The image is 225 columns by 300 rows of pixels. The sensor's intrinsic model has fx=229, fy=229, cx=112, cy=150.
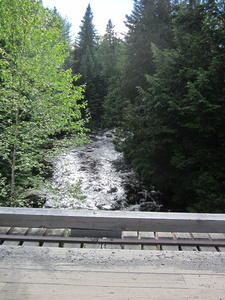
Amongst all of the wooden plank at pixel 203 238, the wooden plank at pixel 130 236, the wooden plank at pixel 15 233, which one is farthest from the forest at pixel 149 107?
the wooden plank at pixel 203 238

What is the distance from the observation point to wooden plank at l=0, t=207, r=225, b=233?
2604 millimetres

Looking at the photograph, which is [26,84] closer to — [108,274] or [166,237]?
[166,237]

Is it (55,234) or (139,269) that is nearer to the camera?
(139,269)

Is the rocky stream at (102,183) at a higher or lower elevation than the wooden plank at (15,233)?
lower

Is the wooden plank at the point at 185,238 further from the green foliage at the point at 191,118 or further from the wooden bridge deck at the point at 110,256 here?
the green foliage at the point at 191,118

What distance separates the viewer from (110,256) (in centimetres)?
219

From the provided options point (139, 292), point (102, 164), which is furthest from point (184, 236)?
point (102, 164)

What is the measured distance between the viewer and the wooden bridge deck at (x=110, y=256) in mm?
1759

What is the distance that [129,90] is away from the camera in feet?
61.3

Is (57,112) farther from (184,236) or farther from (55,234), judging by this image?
(184,236)

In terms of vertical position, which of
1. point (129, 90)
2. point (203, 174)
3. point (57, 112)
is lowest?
point (203, 174)

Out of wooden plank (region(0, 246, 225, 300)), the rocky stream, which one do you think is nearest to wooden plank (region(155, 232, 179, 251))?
wooden plank (region(0, 246, 225, 300))

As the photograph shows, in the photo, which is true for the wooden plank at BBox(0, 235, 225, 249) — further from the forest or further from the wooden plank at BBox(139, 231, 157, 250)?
the forest

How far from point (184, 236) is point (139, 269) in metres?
0.91
